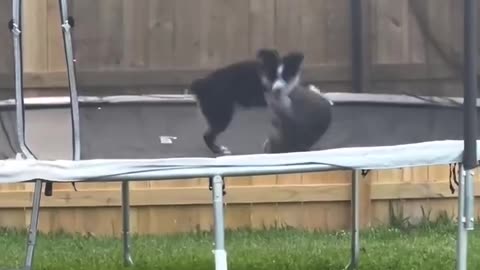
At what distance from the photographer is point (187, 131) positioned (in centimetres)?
313

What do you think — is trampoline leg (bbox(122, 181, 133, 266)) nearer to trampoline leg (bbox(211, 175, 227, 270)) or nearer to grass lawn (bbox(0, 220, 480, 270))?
grass lawn (bbox(0, 220, 480, 270))

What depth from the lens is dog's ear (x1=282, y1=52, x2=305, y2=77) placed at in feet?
10.2

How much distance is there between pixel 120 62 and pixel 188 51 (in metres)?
0.22

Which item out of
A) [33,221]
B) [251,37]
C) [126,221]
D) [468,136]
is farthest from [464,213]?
[126,221]

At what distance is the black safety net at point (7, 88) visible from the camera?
3105 mm

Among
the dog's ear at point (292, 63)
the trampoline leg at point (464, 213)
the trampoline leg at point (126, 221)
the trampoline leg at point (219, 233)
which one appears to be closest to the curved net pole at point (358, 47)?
the dog's ear at point (292, 63)

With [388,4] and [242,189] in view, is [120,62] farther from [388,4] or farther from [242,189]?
[242,189]

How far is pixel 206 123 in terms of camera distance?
10.3ft

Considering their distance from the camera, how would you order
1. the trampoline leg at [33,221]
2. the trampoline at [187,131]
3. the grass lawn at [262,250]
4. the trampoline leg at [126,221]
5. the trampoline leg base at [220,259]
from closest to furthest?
the trampoline leg base at [220,259] → the trampoline at [187,131] → the trampoline leg at [33,221] → the trampoline leg at [126,221] → the grass lawn at [262,250]

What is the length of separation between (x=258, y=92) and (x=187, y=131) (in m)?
0.26

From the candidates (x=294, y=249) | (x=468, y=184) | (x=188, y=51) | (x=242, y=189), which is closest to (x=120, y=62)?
(x=188, y=51)

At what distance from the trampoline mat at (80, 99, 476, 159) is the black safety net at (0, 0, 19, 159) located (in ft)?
0.79

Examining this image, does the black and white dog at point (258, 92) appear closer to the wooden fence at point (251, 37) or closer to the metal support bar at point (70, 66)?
the wooden fence at point (251, 37)

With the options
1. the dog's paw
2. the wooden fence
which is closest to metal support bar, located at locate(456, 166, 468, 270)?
the wooden fence
